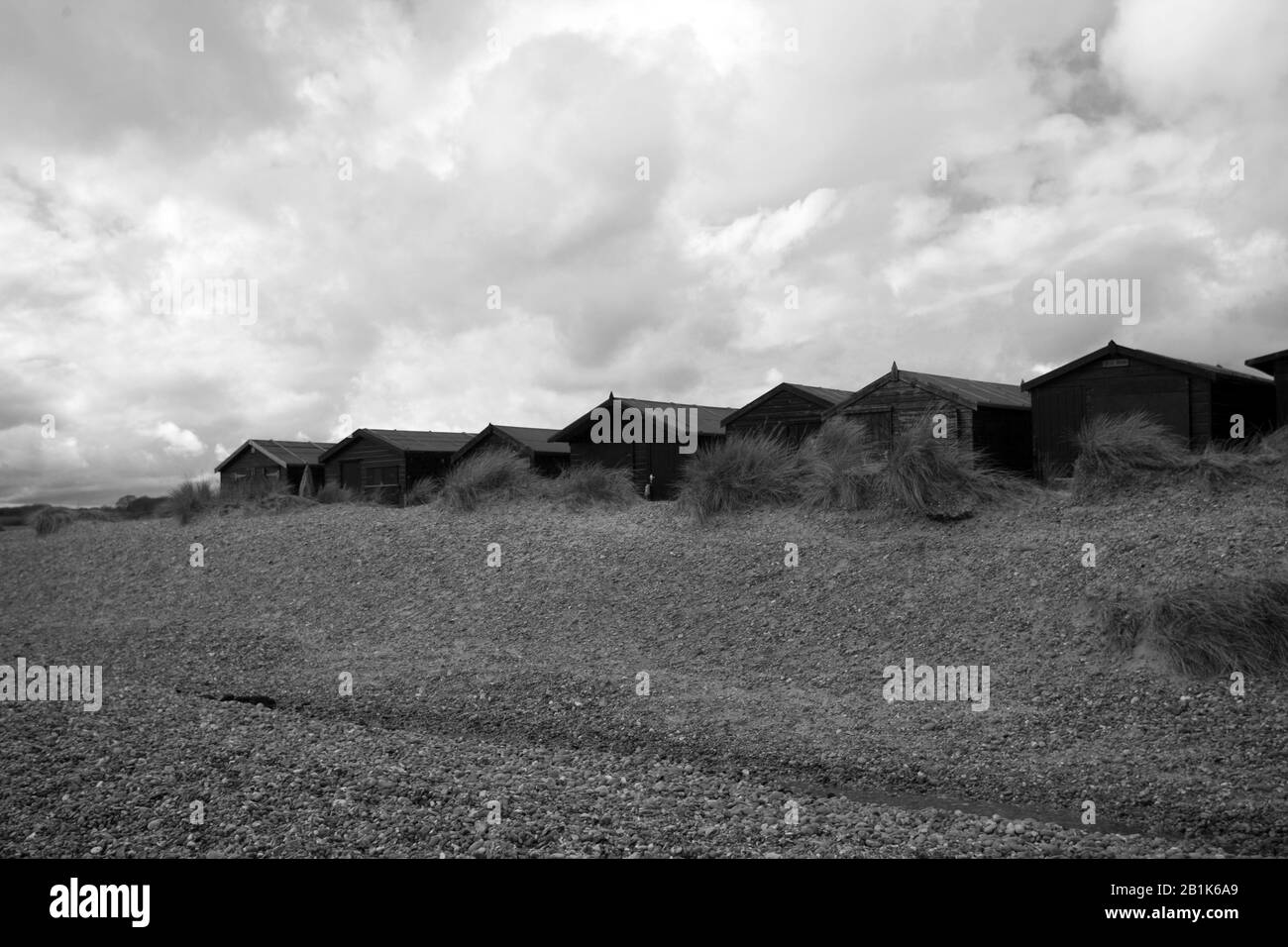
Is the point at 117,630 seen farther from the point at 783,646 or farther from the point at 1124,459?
the point at 1124,459

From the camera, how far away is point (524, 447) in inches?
1281

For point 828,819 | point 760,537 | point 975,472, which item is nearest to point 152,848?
point 828,819

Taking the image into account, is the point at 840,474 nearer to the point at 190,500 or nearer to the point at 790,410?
the point at 790,410

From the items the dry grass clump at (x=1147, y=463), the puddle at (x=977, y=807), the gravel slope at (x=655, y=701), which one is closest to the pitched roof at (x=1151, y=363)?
the dry grass clump at (x=1147, y=463)

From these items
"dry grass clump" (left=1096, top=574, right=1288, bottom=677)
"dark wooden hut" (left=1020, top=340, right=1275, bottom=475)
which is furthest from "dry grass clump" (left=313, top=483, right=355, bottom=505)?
"dry grass clump" (left=1096, top=574, right=1288, bottom=677)

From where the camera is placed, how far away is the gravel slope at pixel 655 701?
7.32m

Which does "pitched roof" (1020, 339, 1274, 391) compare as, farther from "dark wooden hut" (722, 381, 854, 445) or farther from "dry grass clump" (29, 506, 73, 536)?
"dry grass clump" (29, 506, 73, 536)

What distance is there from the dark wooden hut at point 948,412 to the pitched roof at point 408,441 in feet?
54.2

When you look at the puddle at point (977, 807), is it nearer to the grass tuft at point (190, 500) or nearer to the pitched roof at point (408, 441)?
the grass tuft at point (190, 500)

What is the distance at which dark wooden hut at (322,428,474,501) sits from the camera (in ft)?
111

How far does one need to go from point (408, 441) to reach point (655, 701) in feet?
84.8

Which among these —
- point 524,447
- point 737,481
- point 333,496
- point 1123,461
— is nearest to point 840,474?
point 737,481

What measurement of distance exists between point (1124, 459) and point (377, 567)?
47.5ft

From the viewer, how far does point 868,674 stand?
11.9 metres
